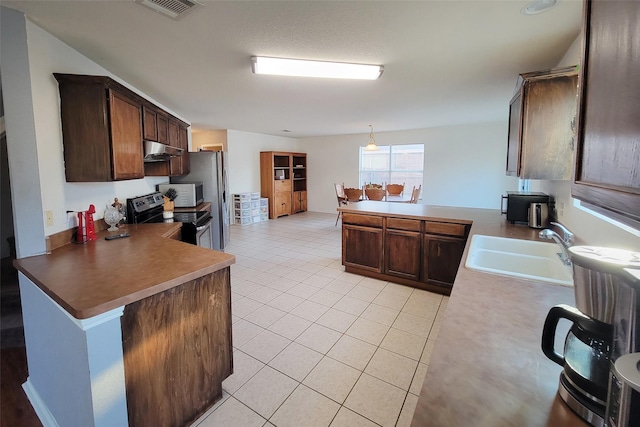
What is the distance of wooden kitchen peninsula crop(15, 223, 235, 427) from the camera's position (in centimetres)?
124

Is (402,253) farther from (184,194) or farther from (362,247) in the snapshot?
(184,194)

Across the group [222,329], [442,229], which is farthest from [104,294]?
[442,229]

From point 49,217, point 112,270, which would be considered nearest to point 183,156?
Answer: point 49,217

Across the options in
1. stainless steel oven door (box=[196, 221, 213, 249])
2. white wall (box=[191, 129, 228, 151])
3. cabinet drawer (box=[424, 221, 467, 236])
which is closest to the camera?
cabinet drawer (box=[424, 221, 467, 236])

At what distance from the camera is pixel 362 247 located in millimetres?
3744

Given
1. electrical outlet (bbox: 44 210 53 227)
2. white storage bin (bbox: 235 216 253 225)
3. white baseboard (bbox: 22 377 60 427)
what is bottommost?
white baseboard (bbox: 22 377 60 427)

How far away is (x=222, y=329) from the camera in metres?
1.79


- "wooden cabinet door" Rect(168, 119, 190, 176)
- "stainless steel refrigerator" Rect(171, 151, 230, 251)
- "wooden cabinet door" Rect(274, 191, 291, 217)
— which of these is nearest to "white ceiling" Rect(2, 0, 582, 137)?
"wooden cabinet door" Rect(168, 119, 190, 176)

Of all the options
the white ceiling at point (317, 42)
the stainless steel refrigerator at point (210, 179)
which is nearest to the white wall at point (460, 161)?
the white ceiling at point (317, 42)

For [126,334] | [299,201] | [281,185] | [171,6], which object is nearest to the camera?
[126,334]

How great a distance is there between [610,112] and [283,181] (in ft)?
25.9

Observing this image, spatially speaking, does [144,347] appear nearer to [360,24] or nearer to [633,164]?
[633,164]

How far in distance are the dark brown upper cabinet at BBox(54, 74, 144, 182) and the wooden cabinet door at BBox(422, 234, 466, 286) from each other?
310cm

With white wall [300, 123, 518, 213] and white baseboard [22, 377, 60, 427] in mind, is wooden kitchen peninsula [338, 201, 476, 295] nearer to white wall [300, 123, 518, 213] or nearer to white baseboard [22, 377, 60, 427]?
white baseboard [22, 377, 60, 427]
